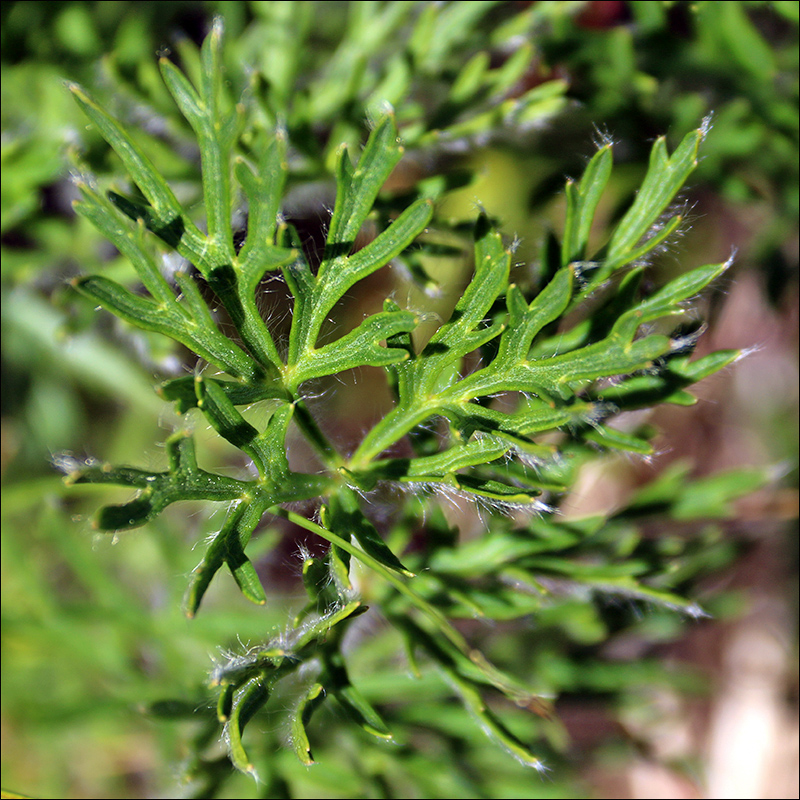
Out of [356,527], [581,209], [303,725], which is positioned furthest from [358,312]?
[303,725]

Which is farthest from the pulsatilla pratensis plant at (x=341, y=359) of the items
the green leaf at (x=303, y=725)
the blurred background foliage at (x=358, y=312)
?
the blurred background foliage at (x=358, y=312)

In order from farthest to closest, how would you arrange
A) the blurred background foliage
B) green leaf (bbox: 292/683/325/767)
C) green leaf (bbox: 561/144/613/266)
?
the blurred background foliage → green leaf (bbox: 561/144/613/266) → green leaf (bbox: 292/683/325/767)

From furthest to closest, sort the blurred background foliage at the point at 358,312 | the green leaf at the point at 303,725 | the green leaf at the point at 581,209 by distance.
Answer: the blurred background foliage at the point at 358,312 < the green leaf at the point at 581,209 < the green leaf at the point at 303,725

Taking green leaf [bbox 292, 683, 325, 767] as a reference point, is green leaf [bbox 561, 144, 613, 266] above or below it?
above

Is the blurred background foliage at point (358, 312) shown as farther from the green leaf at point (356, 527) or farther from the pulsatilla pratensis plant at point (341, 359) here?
the green leaf at point (356, 527)

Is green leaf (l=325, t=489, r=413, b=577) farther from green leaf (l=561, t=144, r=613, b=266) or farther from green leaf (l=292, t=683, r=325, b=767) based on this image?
green leaf (l=561, t=144, r=613, b=266)

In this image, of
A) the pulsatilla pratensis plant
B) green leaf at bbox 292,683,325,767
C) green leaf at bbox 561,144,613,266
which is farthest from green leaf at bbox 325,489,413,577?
green leaf at bbox 561,144,613,266

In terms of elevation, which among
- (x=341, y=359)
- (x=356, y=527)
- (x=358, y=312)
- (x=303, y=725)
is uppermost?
(x=341, y=359)

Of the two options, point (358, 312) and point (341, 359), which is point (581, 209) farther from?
point (358, 312)

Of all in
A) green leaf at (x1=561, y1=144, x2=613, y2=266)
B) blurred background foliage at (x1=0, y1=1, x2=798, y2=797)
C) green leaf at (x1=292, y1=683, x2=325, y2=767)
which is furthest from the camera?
blurred background foliage at (x1=0, y1=1, x2=798, y2=797)
